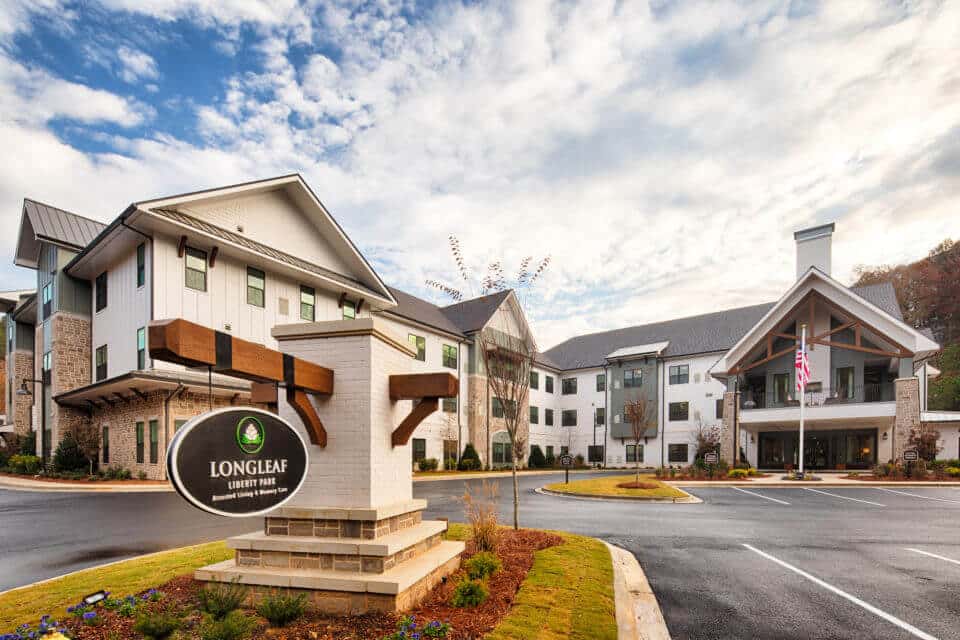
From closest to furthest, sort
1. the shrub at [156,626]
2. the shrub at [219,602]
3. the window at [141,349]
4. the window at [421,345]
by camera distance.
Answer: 1. the shrub at [156,626]
2. the shrub at [219,602]
3. the window at [141,349]
4. the window at [421,345]

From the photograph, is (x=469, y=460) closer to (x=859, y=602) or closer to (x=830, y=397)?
(x=830, y=397)

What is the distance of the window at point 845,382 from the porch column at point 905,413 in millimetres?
3905

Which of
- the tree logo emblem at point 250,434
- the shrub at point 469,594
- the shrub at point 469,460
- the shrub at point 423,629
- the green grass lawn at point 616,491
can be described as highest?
the tree logo emblem at point 250,434

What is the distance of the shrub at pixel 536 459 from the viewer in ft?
131

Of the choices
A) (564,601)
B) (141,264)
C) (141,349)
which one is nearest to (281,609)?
(564,601)

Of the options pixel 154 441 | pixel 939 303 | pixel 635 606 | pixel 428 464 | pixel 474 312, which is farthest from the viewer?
pixel 939 303

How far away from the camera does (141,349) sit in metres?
20.9

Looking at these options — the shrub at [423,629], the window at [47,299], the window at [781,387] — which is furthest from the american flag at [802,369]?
the window at [47,299]

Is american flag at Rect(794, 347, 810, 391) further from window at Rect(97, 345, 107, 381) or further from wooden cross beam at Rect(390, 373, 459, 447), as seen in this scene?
window at Rect(97, 345, 107, 381)

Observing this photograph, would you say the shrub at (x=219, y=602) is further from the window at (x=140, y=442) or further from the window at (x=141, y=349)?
the window at (x=140, y=442)

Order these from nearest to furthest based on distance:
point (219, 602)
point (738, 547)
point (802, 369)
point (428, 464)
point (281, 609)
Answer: point (219, 602) < point (281, 609) < point (738, 547) < point (802, 369) < point (428, 464)

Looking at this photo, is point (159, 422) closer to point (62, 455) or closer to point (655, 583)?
point (62, 455)

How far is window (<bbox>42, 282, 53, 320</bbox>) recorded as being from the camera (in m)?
26.0

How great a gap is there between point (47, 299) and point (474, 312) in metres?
25.3
